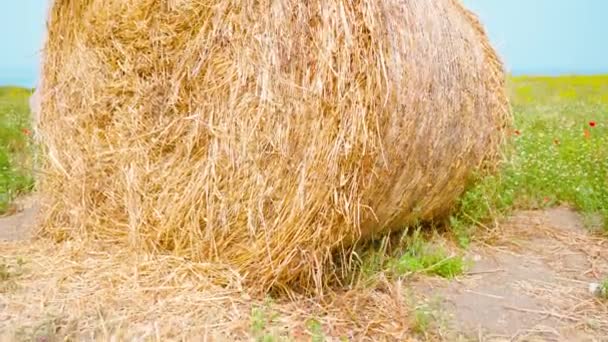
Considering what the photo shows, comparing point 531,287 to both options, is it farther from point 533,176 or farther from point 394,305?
point 533,176

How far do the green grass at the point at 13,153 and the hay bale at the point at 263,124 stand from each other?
53.7 inches

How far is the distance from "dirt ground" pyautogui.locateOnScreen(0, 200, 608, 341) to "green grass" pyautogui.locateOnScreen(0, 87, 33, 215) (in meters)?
1.75

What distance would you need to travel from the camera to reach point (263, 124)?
10.1ft

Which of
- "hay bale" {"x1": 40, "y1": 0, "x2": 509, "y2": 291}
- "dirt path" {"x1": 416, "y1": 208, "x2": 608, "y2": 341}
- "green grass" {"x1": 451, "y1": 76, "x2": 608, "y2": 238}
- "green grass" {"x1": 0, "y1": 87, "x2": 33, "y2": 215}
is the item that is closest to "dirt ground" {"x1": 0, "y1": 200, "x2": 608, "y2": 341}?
"dirt path" {"x1": 416, "y1": 208, "x2": 608, "y2": 341}

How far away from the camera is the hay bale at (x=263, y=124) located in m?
2.85

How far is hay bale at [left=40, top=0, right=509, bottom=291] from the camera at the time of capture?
285 cm

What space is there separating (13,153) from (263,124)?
5.24m

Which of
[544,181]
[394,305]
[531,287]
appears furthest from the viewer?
[544,181]

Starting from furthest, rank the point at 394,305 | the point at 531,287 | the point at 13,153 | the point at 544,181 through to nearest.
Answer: the point at 13,153
the point at 544,181
the point at 531,287
the point at 394,305

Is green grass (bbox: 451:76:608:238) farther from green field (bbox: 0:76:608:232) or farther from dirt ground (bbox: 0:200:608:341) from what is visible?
dirt ground (bbox: 0:200:608:341)

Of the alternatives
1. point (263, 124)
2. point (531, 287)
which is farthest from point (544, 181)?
point (263, 124)

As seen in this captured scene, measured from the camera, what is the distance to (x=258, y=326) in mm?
2703

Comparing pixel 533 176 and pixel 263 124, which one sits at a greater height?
pixel 263 124

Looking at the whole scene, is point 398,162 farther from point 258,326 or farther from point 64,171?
point 64,171
